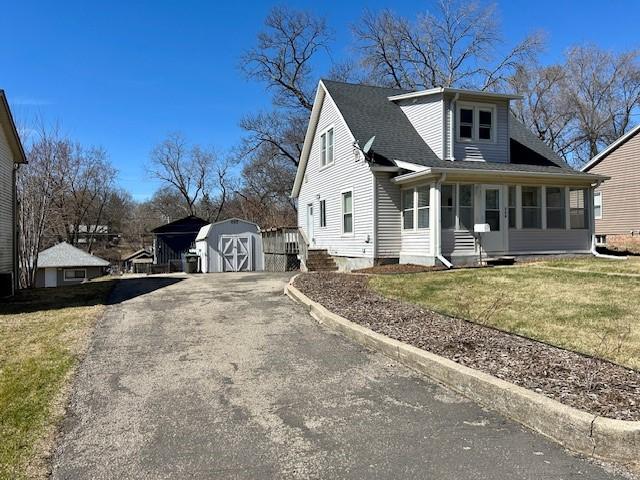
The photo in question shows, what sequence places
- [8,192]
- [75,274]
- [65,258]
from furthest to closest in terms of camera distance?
[75,274] → [65,258] → [8,192]

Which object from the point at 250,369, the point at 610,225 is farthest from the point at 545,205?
the point at 250,369

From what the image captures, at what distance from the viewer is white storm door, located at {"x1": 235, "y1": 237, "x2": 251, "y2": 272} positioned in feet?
82.9

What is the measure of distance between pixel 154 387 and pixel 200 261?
21730 mm

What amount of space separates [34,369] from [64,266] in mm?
31249

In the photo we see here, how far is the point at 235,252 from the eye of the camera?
82.7 ft

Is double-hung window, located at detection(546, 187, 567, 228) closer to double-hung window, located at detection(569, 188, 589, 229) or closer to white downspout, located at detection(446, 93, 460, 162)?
double-hung window, located at detection(569, 188, 589, 229)

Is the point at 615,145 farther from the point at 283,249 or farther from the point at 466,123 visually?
the point at 283,249

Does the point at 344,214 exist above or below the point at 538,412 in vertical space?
above

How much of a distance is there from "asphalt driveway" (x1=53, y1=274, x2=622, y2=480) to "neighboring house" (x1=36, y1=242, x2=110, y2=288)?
30.1m

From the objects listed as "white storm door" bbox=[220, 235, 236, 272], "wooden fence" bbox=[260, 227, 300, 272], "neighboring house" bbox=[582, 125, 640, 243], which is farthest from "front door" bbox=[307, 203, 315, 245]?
"neighboring house" bbox=[582, 125, 640, 243]

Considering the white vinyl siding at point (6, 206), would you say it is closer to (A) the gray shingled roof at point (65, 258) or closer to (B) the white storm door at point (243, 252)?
(B) the white storm door at point (243, 252)

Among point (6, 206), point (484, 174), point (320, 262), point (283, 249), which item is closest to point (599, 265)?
point (484, 174)

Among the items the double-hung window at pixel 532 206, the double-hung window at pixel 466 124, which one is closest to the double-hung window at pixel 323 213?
the double-hung window at pixel 466 124

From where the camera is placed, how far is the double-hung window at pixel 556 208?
50.8ft
